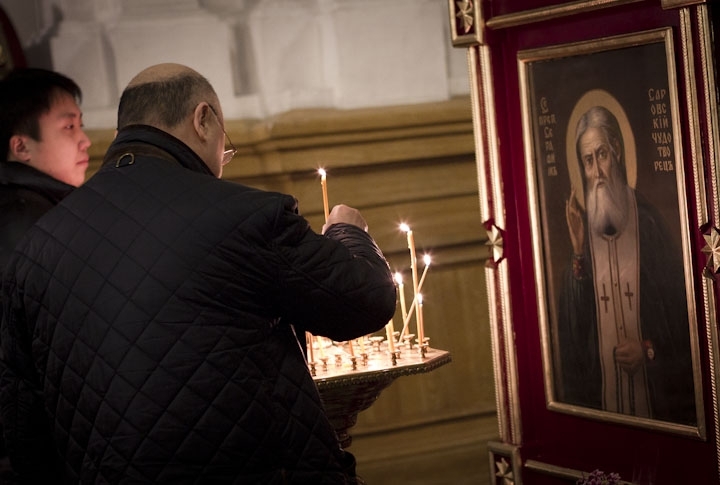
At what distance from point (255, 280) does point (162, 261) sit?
156 mm

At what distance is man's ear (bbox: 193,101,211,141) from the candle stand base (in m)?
0.62

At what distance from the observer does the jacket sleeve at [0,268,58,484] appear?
1.86 m

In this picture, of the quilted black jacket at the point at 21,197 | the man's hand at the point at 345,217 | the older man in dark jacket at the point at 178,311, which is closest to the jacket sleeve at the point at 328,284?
the older man in dark jacket at the point at 178,311

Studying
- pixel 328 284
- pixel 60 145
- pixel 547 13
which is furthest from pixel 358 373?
pixel 60 145

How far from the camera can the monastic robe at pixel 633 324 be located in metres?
2.31

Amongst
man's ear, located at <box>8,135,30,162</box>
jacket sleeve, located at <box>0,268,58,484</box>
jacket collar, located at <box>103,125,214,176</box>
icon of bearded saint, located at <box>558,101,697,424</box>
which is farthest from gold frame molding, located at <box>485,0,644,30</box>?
jacket sleeve, located at <box>0,268,58,484</box>

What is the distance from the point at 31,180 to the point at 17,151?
126 millimetres

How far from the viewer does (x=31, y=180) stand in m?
2.62

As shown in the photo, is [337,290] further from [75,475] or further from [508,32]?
[508,32]

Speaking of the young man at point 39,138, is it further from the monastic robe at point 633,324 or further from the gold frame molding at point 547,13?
the monastic robe at point 633,324

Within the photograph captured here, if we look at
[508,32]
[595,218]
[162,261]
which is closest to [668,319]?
[595,218]

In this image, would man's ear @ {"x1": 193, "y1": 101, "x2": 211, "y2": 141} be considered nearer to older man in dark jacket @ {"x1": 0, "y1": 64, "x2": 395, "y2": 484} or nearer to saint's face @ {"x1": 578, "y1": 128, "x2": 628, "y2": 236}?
older man in dark jacket @ {"x1": 0, "y1": 64, "x2": 395, "y2": 484}

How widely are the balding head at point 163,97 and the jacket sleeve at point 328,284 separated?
28cm

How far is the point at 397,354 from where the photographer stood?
7.80 ft
